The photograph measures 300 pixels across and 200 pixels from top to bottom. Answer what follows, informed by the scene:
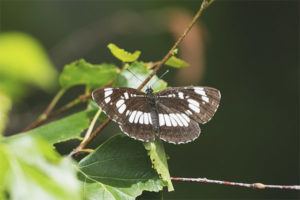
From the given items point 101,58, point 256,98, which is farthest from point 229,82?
point 101,58

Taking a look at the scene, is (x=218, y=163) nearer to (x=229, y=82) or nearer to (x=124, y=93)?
(x=229, y=82)

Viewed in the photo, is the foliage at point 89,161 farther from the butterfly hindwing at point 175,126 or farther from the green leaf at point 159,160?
the butterfly hindwing at point 175,126

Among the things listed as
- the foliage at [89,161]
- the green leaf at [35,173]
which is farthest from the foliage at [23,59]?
the green leaf at [35,173]

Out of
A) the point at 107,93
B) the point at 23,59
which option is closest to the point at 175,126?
the point at 107,93

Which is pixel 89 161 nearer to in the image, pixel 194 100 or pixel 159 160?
pixel 159 160

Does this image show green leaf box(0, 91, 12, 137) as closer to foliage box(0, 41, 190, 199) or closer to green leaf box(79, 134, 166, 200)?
foliage box(0, 41, 190, 199)

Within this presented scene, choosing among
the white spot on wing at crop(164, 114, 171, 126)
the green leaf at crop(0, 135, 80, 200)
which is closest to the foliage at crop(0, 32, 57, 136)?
the green leaf at crop(0, 135, 80, 200)

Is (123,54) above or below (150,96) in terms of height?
above
